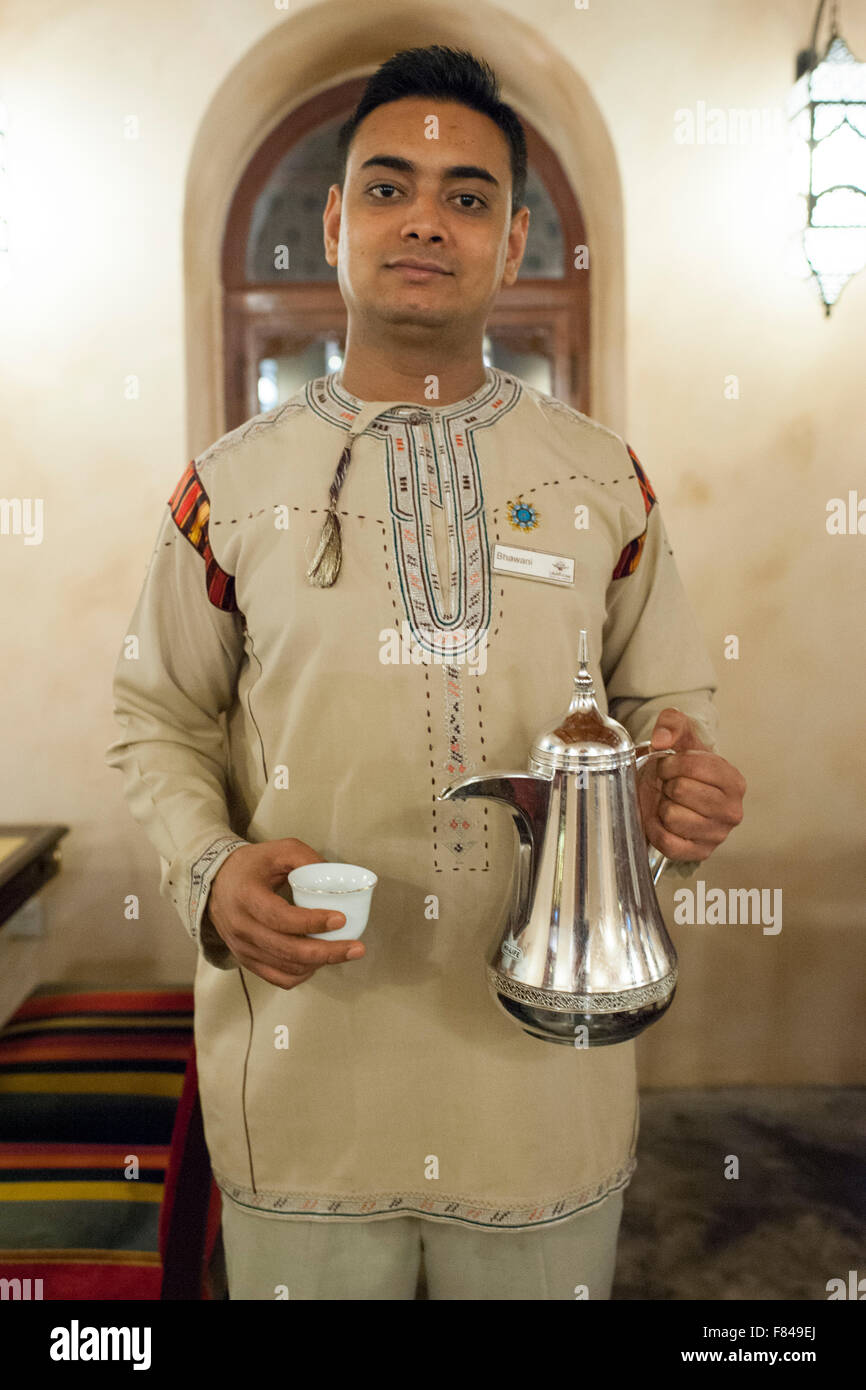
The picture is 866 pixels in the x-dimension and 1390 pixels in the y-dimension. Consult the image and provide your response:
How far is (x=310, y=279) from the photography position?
7.63ft

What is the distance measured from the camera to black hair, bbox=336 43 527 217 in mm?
1025

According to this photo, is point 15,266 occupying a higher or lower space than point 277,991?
higher

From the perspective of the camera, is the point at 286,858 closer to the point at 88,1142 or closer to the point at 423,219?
the point at 423,219

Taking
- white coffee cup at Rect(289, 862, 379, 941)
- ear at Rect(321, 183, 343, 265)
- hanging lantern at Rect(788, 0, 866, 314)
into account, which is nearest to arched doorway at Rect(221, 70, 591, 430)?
hanging lantern at Rect(788, 0, 866, 314)

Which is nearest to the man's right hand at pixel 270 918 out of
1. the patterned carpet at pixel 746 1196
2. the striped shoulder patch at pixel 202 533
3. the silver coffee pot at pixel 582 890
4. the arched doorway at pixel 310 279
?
the silver coffee pot at pixel 582 890

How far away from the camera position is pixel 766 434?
217 centimetres

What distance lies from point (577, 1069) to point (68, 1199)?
758mm

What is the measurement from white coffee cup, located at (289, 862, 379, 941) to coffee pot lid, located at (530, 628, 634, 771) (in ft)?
0.65

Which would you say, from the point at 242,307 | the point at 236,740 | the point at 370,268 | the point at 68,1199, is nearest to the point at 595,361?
the point at 242,307

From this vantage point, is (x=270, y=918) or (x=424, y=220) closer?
(x=270, y=918)

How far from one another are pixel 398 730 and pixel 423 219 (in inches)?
20.9

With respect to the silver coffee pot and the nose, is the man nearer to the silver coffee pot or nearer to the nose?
the nose

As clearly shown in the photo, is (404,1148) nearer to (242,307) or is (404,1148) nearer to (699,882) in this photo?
(699,882)

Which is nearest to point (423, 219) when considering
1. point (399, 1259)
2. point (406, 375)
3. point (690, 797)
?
point (406, 375)
